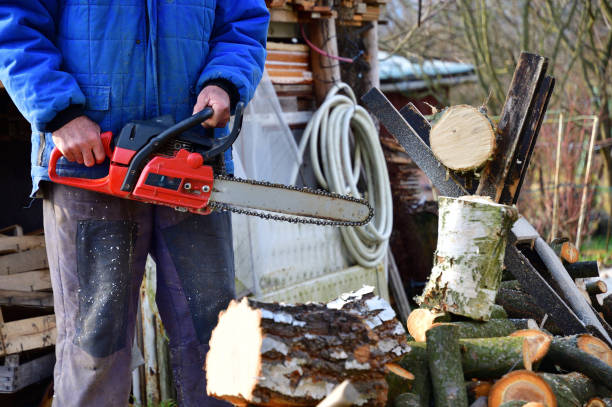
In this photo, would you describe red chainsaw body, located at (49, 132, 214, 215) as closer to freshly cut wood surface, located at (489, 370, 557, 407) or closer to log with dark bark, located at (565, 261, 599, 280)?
freshly cut wood surface, located at (489, 370, 557, 407)

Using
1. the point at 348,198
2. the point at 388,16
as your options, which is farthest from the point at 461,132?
the point at 388,16

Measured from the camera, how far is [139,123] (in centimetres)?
187

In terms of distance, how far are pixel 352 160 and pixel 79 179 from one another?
310cm

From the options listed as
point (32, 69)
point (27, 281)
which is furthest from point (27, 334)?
point (32, 69)

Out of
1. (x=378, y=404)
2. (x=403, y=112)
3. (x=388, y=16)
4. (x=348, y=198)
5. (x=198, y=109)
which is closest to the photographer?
(x=378, y=404)

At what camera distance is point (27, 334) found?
2877mm

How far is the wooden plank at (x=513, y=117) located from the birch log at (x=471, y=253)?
0.56 ft

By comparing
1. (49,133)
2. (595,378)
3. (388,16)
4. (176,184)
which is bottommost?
(595,378)

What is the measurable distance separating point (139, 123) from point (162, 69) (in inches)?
8.8

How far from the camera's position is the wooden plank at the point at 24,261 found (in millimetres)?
2920

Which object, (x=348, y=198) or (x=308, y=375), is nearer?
(x=308, y=375)

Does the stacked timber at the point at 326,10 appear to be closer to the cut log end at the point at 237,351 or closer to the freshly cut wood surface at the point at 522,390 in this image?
the cut log end at the point at 237,351

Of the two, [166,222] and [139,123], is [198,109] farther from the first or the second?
[166,222]

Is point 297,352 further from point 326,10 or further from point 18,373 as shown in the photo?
point 326,10
